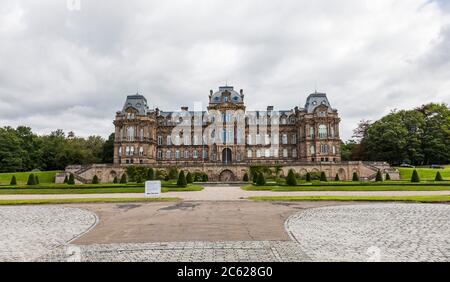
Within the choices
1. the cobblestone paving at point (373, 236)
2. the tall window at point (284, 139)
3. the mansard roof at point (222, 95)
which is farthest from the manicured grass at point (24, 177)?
the cobblestone paving at point (373, 236)

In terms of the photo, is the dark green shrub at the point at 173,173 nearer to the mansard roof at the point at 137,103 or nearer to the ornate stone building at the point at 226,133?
the ornate stone building at the point at 226,133

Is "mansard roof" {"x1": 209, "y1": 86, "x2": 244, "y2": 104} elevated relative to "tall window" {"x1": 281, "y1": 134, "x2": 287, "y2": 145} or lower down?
elevated

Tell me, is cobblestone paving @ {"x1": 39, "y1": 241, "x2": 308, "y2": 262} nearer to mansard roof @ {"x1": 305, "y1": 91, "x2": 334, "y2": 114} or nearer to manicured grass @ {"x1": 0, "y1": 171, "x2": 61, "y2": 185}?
manicured grass @ {"x1": 0, "y1": 171, "x2": 61, "y2": 185}

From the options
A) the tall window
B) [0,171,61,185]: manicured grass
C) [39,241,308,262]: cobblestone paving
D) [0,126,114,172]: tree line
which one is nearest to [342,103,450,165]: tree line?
→ the tall window

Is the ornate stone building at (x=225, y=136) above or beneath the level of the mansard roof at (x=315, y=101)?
beneath

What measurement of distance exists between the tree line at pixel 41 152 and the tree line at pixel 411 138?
5992 centimetres

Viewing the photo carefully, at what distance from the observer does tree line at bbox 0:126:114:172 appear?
6850 centimetres

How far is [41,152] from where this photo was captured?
74.4 meters

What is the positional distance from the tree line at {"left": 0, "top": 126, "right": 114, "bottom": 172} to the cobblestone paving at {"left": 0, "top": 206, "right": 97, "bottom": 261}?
63646mm

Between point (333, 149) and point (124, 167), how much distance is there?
40.8 m

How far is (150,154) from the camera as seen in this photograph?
69562 mm

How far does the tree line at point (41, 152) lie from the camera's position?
6850 cm

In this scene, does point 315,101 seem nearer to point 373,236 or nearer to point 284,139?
point 284,139
